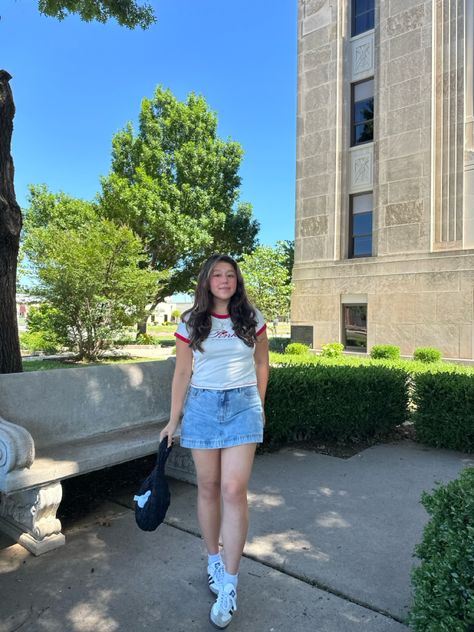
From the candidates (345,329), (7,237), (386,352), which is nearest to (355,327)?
(345,329)

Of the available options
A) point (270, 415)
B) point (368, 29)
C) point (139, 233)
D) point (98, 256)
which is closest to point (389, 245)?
point (368, 29)

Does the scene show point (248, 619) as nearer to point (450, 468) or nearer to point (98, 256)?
point (450, 468)

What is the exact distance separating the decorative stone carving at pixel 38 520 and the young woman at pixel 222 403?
1.27 m

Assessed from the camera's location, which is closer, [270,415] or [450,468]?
[450,468]

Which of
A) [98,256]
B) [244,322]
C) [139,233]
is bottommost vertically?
[244,322]

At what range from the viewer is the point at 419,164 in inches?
664

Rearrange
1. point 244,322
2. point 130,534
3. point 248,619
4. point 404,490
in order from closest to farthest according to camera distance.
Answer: point 248,619
point 244,322
point 130,534
point 404,490

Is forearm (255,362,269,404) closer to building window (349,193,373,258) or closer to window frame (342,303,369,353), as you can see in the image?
window frame (342,303,369,353)

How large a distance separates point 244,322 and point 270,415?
11.4 feet

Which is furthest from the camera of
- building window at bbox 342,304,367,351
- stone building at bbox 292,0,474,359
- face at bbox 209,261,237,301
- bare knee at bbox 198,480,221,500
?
building window at bbox 342,304,367,351

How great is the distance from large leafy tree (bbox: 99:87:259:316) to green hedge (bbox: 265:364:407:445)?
20691mm

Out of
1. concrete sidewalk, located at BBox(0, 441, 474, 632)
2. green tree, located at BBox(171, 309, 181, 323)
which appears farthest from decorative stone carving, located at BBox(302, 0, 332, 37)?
green tree, located at BBox(171, 309, 181, 323)

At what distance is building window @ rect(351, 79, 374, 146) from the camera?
1886 centimetres

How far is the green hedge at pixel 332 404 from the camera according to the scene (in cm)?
604
